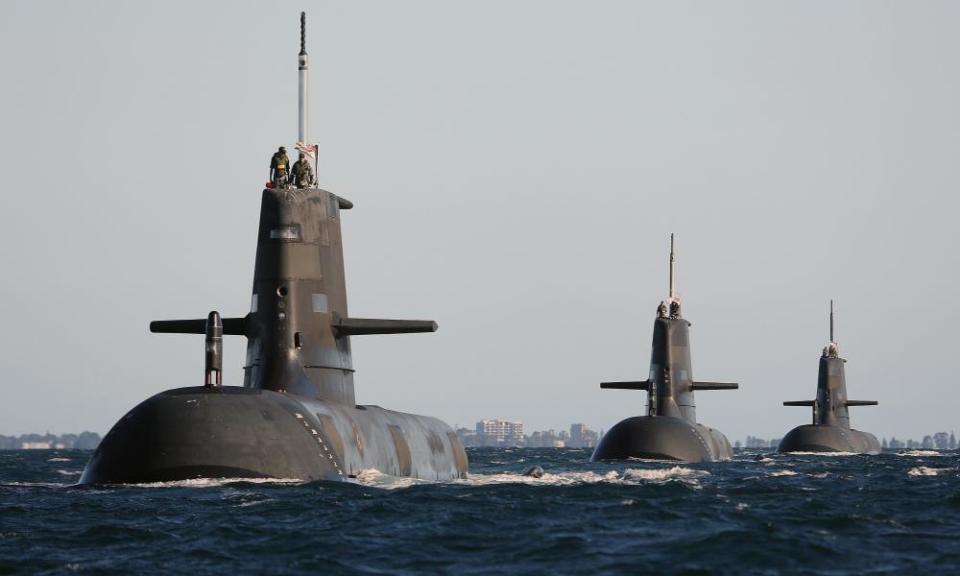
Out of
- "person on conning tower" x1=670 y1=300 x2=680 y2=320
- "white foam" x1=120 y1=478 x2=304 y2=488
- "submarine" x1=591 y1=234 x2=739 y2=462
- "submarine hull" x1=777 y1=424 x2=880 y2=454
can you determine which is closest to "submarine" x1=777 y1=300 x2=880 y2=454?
"submarine hull" x1=777 y1=424 x2=880 y2=454

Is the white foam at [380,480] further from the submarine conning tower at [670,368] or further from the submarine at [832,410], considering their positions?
Result: the submarine at [832,410]

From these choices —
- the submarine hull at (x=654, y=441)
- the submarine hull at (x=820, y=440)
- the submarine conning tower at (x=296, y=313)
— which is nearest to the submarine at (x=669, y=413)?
the submarine hull at (x=654, y=441)

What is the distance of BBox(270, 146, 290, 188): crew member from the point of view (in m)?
35.1

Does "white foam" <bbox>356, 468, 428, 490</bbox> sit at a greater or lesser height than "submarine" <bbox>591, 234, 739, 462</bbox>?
lesser

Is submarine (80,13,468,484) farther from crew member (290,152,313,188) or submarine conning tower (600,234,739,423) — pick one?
submarine conning tower (600,234,739,423)

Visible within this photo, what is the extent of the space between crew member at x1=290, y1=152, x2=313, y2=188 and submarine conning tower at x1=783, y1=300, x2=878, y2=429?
232 ft

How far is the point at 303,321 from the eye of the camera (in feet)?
113

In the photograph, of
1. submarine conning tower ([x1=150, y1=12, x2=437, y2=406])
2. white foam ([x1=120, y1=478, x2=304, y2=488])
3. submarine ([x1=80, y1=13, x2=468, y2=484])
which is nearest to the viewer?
white foam ([x1=120, y1=478, x2=304, y2=488])

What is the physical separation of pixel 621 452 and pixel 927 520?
4043 centimetres

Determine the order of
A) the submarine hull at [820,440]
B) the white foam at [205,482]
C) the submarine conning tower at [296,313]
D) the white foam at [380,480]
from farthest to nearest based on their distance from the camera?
the submarine hull at [820,440], the submarine conning tower at [296,313], the white foam at [380,480], the white foam at [205,482]

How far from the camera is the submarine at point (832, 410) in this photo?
94.8 m

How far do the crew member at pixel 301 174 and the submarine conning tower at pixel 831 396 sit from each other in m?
70.6

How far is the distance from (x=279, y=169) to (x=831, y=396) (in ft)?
239

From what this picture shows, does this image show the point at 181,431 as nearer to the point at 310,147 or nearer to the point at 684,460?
the point at 310,147
